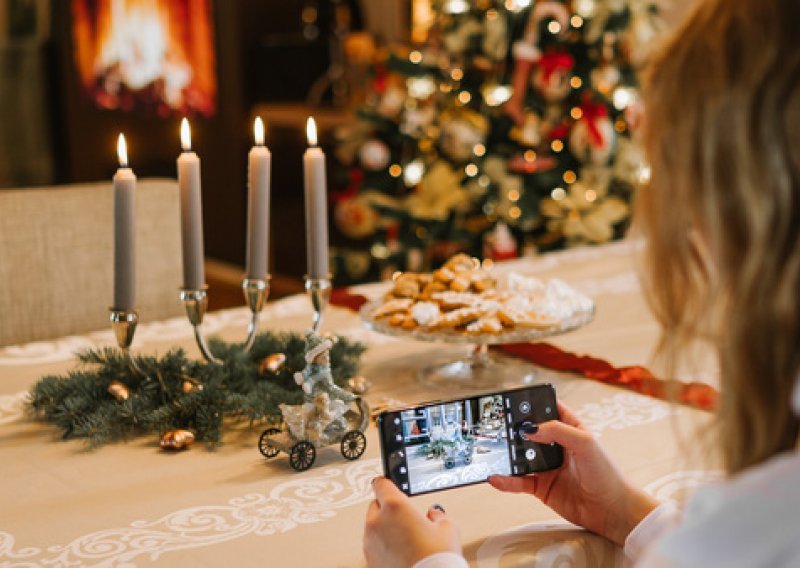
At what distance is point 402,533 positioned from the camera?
Answer: 897 millimetres

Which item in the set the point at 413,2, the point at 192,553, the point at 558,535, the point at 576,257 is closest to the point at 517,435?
the point at 558,535

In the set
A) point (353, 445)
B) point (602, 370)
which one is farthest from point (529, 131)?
point (353, 445)

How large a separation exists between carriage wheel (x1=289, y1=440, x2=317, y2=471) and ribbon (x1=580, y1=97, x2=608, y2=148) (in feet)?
7.65

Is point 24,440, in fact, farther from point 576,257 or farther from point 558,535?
point 576,257

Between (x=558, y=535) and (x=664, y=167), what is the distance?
0.44 meters

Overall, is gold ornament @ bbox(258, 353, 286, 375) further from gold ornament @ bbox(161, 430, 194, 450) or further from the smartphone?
the smartphone

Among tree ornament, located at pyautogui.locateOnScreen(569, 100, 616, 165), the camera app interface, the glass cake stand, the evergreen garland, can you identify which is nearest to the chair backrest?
the evergreen garland

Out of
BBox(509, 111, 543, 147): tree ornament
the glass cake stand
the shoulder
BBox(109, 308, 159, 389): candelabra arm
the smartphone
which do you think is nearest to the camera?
the shoulder

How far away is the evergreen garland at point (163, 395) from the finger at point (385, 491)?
0.33m

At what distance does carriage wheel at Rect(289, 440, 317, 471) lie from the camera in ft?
3.78

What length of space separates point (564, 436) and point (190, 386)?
49 centimetres

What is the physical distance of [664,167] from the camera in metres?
0.72

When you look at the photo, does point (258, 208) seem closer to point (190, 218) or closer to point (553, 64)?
point (190, 218)

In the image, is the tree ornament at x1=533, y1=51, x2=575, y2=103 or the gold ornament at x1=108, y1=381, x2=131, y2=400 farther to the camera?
the tree ornament at x1=533, y1=51, x2=575, y2=103
